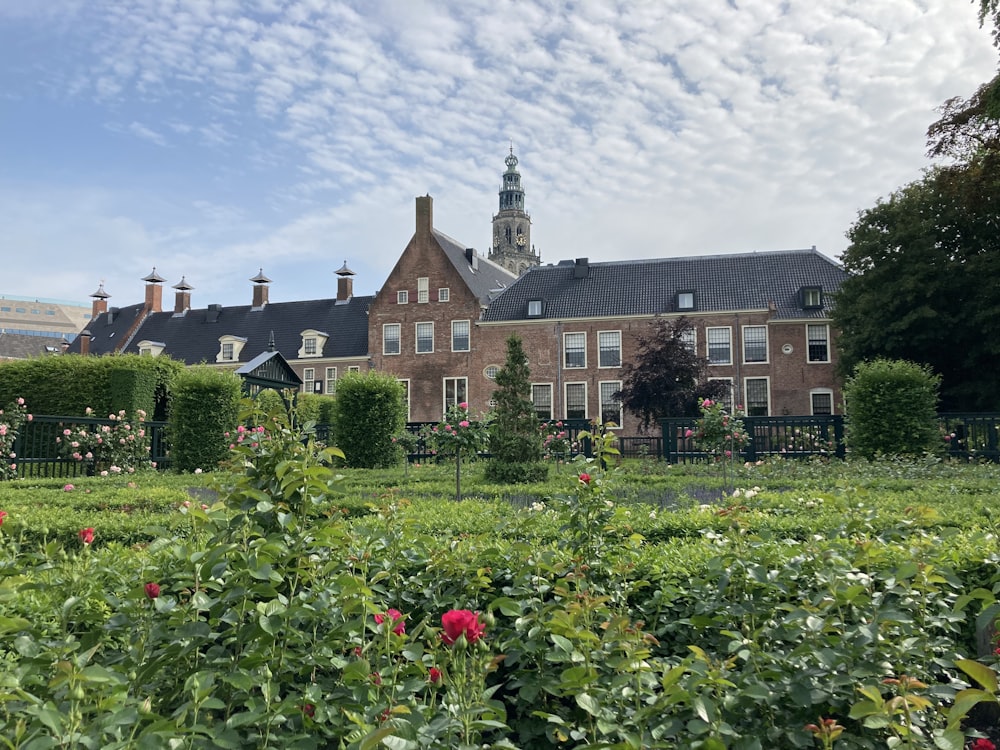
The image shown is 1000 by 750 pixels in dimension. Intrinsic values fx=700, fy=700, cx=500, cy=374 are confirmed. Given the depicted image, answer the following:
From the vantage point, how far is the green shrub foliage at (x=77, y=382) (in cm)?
1916

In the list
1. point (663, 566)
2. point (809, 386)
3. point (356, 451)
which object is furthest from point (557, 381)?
point (663, 566)

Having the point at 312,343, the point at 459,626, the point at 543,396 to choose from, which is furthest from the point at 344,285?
the point at 459,626

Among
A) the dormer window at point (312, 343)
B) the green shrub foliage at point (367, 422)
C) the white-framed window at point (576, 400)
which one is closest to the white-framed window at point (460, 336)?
the white-framed window at point (576, 400)

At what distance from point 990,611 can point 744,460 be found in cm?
1518

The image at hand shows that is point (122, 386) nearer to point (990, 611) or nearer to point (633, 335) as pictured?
point (990, 611)

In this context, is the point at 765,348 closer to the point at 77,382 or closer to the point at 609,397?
the point at 609,397

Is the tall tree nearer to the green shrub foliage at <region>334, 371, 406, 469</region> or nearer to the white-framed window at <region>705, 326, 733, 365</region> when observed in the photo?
the white-framed window at <region>705, 326, 733, 365</region>

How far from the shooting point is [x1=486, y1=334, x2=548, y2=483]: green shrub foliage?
12.0 metres

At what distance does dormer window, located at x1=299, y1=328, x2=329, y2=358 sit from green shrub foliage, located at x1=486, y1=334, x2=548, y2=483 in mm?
31601

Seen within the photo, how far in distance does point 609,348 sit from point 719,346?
5486 millimetres

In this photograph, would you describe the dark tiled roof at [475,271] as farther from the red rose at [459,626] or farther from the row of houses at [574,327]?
the red rose at [459,626]

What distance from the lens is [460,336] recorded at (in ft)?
126

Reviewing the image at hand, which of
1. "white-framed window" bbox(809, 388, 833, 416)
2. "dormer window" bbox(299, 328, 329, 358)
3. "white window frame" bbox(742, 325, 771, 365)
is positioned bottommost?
"white-framed window" bbox(809, 388, 833, 416)

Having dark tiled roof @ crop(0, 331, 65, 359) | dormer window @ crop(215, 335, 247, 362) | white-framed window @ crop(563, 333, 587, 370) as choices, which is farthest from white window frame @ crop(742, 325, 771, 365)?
dark tiled roof @ crop(0, 331, 65, 359)
